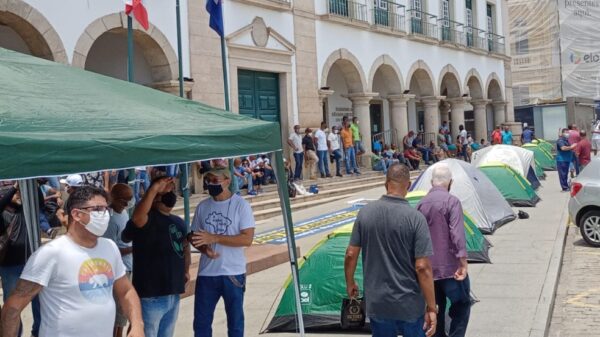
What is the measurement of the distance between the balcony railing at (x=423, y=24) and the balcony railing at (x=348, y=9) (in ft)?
11.3

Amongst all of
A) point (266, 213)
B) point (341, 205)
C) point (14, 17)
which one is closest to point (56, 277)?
point (14, 17)

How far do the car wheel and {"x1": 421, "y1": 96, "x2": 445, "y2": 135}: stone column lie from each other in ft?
55.6

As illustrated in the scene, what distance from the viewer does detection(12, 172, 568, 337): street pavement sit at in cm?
702

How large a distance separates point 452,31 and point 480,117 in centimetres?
560

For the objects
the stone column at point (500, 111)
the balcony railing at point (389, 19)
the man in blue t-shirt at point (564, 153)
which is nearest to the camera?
the man in blue t-shirt at point (564, 153)

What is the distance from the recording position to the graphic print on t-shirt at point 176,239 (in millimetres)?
5113

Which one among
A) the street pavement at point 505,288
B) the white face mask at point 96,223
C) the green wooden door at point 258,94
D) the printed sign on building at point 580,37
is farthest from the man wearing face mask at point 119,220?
the printed sign on building at point 580,37

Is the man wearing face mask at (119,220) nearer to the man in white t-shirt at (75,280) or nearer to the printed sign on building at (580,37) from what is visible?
the man in white t-shirt at (75,280)

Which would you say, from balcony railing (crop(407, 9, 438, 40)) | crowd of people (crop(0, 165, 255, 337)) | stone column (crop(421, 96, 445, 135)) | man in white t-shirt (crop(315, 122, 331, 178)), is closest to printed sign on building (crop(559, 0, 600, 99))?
balcony railing (crop(407, 9, 438, 40))

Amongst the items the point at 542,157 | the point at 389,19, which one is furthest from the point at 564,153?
the point at 389,19

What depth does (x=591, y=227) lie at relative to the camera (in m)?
11.5

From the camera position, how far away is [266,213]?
52.0 feet

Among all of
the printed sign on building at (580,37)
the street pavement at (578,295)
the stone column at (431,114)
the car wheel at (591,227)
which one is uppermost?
the printed sign on building at (580,37)

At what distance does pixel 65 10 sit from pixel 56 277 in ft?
38.2
